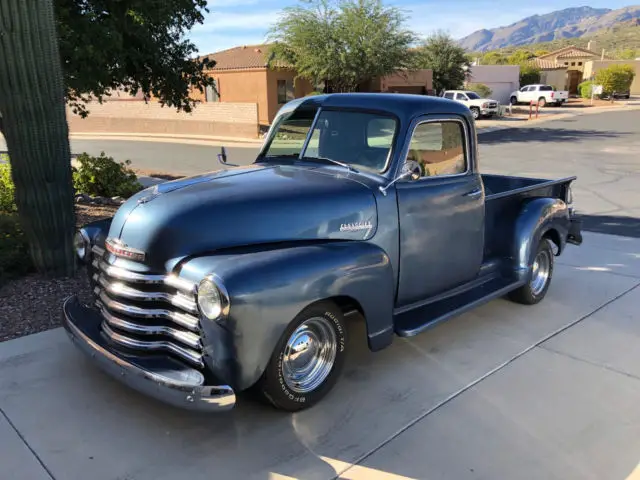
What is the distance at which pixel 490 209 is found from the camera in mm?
4938

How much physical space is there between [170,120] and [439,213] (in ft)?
84.2

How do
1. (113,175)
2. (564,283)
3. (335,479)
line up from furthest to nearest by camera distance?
(113,175) → (564,283) → (335,479)

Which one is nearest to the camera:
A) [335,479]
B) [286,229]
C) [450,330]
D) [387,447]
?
[335,479]

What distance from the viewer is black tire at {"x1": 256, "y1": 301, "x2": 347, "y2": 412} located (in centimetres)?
313

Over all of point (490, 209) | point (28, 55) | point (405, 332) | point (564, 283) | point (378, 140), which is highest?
point (28, 55)

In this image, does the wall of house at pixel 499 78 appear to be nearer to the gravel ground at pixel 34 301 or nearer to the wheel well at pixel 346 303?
the gravel ground at pixel 34 301

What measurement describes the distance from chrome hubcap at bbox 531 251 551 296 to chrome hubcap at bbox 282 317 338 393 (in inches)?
110

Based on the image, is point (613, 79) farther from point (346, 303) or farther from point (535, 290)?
point (346, 303)

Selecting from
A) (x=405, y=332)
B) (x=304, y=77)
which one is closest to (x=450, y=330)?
(x=405, y=332)

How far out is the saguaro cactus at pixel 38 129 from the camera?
484cm

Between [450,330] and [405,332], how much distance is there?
1.11 m

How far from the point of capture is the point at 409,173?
3.89 metres

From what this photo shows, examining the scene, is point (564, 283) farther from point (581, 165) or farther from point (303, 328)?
point (581, 165)

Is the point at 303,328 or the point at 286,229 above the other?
the point at 286,229
